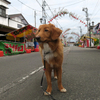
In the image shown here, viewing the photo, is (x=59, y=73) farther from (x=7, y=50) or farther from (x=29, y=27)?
(x=29, y=27)

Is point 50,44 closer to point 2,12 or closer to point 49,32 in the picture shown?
point 49,32

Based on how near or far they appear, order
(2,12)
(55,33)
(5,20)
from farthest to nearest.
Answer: (5,20) → (2,12) → (55,33)

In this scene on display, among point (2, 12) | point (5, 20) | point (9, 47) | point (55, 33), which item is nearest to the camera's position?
point (55, 33)

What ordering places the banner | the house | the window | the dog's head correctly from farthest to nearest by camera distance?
the window
the house
the banner
the dog's head

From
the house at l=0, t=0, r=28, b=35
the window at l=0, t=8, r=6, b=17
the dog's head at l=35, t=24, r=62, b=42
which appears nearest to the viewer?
the dog's head at l=35, t=24, r=62, b=42

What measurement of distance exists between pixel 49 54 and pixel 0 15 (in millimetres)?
17562

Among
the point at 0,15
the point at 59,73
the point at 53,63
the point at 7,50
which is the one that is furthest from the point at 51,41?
the point at 0,15

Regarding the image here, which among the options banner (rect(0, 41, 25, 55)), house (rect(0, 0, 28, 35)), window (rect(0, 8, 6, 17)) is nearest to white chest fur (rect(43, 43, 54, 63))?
banner (rect(0, 41, 25, 55))

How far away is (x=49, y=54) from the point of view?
6.87 ft

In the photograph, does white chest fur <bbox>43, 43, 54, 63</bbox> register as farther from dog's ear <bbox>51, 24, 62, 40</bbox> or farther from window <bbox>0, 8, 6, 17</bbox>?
window <bbox>0, 8, 6, 17</bbox>

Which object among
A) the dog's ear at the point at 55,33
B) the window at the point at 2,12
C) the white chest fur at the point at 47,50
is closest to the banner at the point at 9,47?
the window at the point at 2,12

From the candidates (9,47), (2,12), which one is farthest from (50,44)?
(2,12)

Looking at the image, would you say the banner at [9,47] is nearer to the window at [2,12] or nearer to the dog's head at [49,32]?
the window at [2,12]

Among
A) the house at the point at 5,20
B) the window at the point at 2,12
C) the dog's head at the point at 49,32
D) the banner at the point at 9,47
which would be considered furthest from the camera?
the window at the point at 2,12
